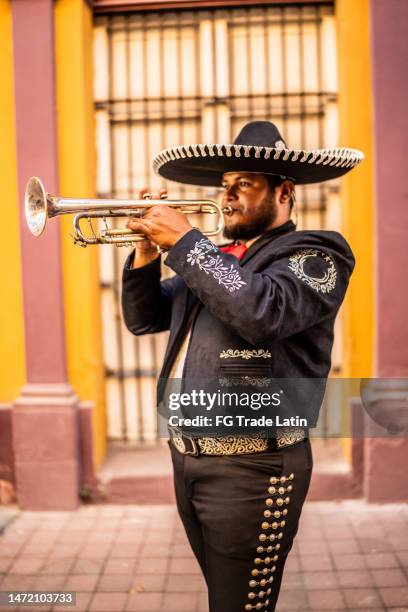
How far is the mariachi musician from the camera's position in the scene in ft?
6.37

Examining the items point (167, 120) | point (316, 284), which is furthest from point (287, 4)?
point (316, 284)

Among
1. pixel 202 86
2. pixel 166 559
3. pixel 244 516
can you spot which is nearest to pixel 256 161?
pixel 244 516

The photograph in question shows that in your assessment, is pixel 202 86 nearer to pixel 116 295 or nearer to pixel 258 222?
pixel 116 295

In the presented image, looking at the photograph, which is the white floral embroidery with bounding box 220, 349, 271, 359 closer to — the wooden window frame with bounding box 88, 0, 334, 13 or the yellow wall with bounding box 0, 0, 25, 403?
the yellow wall with bounding box 0, 0, 25, 403

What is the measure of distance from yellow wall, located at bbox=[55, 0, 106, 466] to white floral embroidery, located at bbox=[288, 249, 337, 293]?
2.68m

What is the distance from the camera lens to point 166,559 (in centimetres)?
380

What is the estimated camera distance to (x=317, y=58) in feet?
15.2

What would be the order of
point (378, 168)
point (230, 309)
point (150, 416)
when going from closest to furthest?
point (230, 309)
point (378, 168)
point (150, 416)

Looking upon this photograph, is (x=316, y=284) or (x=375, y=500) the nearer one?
(x=316, y=284)

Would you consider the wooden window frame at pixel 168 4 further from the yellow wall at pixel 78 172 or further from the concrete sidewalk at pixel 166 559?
the concrete sidewalk at pixel 166 559

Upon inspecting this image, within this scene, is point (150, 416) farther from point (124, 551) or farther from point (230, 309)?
point (230, 309)

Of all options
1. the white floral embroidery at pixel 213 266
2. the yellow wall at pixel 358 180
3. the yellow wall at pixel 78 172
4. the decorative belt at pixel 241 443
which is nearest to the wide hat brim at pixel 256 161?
the white floral embroidery at pixel 213 266

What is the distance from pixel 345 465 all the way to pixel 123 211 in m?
3.13

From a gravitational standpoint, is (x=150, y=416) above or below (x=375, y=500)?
above
